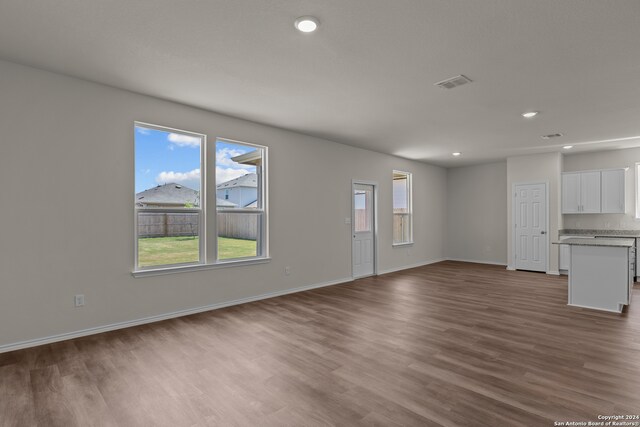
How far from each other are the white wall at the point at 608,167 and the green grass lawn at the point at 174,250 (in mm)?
7569

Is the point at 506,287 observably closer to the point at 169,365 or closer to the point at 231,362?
the point at 231,362

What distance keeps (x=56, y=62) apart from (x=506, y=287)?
7.08 metres

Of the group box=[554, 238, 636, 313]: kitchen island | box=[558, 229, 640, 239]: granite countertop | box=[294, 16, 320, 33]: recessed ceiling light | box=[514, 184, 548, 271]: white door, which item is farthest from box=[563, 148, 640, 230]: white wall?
box=[294, 16, 320, 33]: recessed ceiling light

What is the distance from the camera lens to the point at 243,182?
5051 millimetres

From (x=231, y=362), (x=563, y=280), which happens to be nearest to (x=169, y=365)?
(x=231, y=362)

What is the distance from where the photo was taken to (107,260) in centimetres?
369

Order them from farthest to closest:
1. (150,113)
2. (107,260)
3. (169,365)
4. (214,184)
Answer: (214,184), (150,113), (107,260), (169,365)

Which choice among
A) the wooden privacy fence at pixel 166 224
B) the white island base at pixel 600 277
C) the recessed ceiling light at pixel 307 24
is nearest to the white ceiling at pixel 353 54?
the recessed ceiling light at pixel 307 24

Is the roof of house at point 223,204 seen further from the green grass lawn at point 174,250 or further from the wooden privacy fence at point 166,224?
the green grass lawn at point 174,250

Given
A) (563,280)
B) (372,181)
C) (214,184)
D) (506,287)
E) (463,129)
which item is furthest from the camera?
(372,181)

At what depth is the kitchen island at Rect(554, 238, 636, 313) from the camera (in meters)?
4.34

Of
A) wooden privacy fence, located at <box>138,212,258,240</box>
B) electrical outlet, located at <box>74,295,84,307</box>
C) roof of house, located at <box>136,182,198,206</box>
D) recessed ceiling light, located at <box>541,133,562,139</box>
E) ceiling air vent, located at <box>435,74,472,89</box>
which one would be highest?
ceiling air vent, located at <box>435,74,472,89</box>

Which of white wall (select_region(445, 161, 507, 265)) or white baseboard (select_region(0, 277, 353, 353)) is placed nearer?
white baseboard (select_region(0, 277, 353, 353))

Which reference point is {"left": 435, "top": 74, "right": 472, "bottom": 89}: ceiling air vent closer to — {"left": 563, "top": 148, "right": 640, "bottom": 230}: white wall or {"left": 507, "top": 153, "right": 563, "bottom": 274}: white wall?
{"left": 507, "top": 153, "right": 563, "bottom": 274}: white wall
